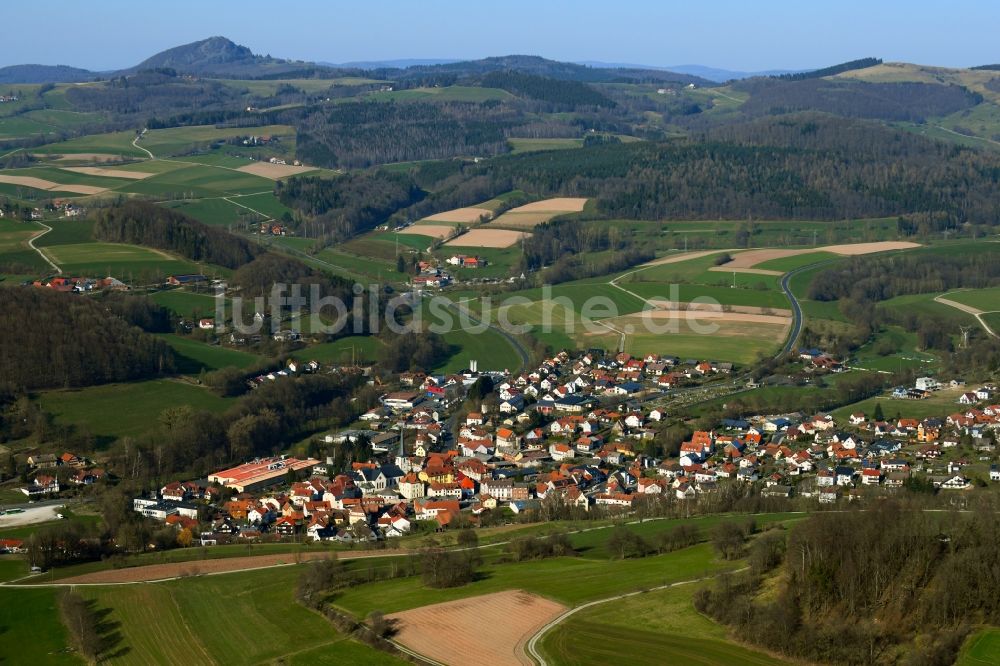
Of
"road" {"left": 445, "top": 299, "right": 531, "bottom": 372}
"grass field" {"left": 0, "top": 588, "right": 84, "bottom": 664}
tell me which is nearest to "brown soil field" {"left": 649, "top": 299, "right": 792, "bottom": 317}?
"road" {"left": 445, "top": 299, "right": 531, "bottom": 372}

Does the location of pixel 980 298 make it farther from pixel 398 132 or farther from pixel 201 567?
pixel 398 132

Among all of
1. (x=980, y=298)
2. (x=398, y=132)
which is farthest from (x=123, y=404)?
(x=398, y=132)

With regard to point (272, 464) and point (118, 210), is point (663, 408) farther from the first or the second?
point (118, 210)

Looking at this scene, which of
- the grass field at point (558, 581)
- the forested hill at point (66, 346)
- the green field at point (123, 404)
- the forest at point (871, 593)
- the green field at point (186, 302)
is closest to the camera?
the forest at point (871, 593)

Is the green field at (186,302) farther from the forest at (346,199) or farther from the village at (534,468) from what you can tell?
the forest at (346,199)

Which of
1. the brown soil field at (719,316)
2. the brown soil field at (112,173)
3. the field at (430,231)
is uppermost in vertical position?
the brown soil field at (112,173)

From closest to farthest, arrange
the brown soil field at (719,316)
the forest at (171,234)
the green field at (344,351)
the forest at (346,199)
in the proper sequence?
the green field at (344,351) → the brown soil field at (719,316) → the forest at (171,234) → the forest at (346,199)

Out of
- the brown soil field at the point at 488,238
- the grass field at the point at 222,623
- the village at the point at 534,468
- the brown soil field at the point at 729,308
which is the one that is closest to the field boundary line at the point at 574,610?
the grass field at the point at 222,623
